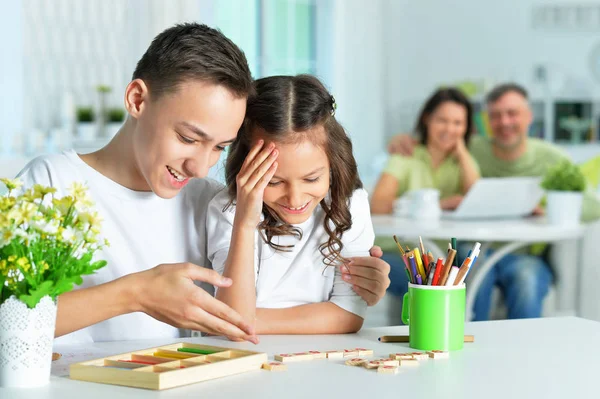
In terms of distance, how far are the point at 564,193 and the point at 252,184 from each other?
212 cm

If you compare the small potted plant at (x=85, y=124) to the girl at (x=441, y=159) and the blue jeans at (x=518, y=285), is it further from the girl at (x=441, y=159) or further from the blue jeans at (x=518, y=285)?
the blue jeans at (x=518, y=285)

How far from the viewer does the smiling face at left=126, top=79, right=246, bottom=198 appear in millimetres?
1444

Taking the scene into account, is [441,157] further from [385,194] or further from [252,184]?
[252,184]

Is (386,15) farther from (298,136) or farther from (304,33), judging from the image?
(298,136)

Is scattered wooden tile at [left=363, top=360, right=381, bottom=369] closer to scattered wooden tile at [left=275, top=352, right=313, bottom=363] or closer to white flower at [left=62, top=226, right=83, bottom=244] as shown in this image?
scattered wooden tile at [left=275, top=352, right=313, bottom=363]

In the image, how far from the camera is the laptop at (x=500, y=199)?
3.34 meters

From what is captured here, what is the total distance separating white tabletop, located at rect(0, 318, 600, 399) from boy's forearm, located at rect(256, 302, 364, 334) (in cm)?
4

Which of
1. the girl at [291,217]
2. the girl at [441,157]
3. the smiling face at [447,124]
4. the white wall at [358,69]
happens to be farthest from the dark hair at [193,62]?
the white wall at [358,69]

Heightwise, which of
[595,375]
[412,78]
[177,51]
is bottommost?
[595,375]

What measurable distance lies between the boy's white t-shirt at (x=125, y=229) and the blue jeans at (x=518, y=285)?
78.1 inches

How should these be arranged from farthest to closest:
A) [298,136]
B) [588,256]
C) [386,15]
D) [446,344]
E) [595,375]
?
[386,15] → [588,256] → [298,136] → [446,344] → [595,375]

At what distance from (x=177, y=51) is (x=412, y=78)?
5067 millimetres

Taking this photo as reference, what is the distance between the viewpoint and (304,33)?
595 cm

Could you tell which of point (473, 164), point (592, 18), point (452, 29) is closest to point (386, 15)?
point (452, 29)
